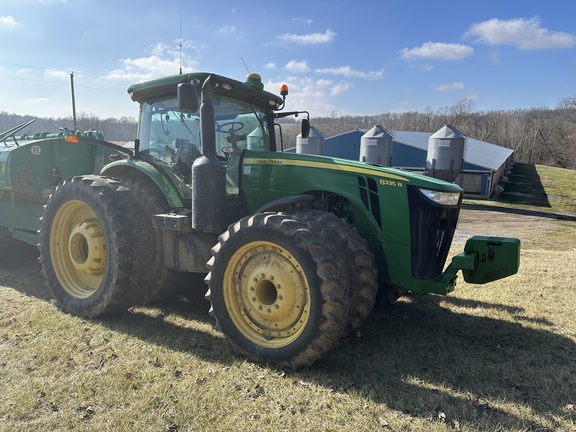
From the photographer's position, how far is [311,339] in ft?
11.7

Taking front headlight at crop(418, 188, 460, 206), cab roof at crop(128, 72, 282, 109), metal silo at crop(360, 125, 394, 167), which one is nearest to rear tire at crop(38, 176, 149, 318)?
cab roof at crop(128, 72, 282, 109)

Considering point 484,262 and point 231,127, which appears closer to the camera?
point 484,262

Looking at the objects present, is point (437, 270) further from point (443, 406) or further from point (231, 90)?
point (231, 90)

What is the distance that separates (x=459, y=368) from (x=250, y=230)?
2.22 meters

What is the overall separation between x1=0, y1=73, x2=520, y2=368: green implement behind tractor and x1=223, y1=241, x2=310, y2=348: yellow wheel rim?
11 millimetres

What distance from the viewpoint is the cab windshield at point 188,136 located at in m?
5.06

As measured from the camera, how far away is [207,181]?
427 cm

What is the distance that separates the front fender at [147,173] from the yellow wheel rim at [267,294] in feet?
4.60

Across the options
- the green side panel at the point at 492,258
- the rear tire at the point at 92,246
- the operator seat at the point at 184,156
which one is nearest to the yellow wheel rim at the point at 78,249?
the rear tire at the point at 92,246

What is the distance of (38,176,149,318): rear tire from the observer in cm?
470

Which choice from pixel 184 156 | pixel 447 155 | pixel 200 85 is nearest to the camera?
pixel 200 85

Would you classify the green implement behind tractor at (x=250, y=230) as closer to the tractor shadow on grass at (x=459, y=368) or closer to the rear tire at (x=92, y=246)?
the rear tire at (x=92, y=246)

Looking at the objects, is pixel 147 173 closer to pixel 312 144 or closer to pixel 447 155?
pixel 447 155

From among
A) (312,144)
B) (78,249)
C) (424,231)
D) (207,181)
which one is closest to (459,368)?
(424,231)
